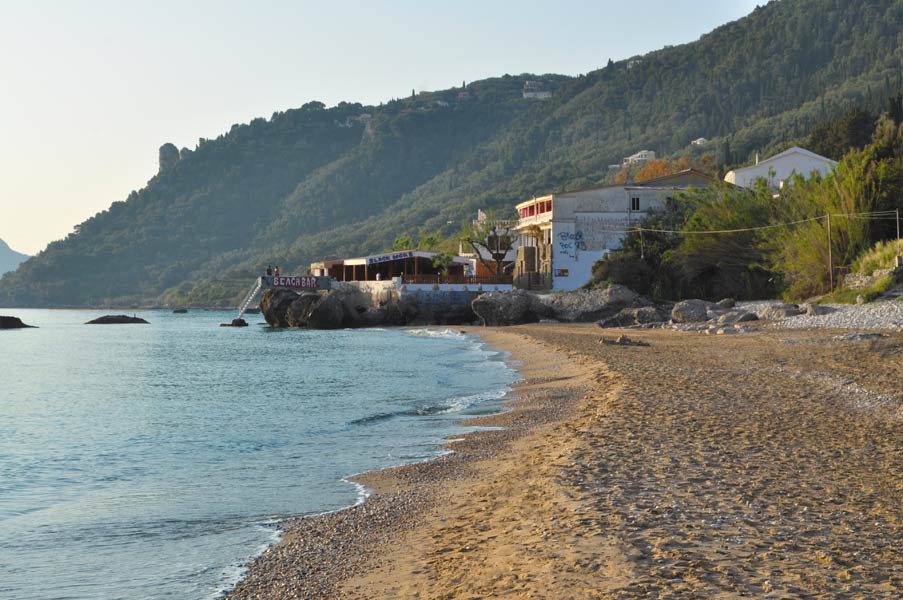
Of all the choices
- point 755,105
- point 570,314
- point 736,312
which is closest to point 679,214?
point 570,314

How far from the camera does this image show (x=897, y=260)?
3975 centimetres

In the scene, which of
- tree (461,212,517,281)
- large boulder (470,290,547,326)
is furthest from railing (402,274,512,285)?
large boulder (470,290,547,326)

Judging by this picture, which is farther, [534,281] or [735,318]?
[534,281]

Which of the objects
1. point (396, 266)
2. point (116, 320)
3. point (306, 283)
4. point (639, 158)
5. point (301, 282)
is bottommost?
point (116, 320)

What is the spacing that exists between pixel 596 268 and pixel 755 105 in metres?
142

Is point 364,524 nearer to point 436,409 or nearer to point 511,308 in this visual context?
point 436,409

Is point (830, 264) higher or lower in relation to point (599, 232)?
lower

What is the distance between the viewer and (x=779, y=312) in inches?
1556

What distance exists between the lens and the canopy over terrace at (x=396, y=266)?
87.8m

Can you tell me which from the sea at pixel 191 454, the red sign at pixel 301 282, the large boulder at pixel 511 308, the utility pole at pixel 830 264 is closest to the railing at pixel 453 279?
the large boulder at pixel 511 308

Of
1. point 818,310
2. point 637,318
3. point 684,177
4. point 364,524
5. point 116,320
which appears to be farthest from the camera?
point 116,320

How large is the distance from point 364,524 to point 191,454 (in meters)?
8.01

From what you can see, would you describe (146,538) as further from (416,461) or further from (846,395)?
(846,395)

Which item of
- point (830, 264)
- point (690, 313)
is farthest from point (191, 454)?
point (830, 264)
